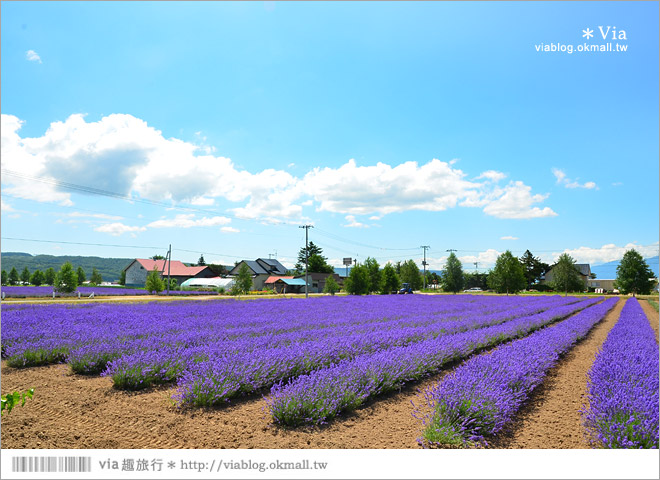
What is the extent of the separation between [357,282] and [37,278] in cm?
4321

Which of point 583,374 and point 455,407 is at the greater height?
point 455,407

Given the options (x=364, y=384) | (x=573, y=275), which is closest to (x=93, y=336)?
(x=364, y=384)

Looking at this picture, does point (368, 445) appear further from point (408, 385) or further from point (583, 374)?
point (583, 374)

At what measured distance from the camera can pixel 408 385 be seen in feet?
18.8

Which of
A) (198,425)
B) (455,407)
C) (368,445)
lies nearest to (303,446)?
(368,445)

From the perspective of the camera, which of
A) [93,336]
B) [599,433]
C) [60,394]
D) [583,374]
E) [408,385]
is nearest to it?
[599,433]

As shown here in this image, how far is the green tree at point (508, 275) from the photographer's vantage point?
42906 mm

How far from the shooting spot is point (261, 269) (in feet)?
248

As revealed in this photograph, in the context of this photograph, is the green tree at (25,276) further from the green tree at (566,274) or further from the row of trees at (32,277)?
the green tree at (566,274)

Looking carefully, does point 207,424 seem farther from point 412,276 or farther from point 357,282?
point 412,276

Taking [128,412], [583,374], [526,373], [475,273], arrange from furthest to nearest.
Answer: [475,273] < [583,374] < [526,373] < [128,412]

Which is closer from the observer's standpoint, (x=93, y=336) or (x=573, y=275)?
(x=93, y=336)

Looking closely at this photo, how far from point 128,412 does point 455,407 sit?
11.3 feet

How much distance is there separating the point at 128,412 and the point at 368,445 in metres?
2.63
